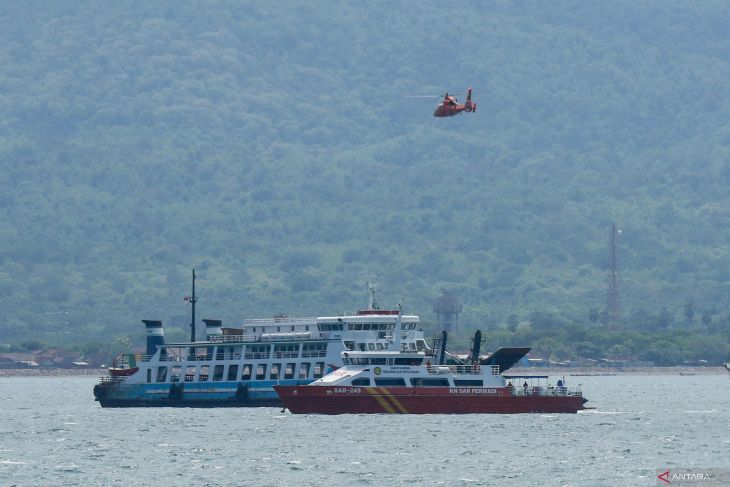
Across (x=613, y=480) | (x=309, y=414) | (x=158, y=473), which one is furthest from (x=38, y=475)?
(x=309, y=414)

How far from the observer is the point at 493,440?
461ft

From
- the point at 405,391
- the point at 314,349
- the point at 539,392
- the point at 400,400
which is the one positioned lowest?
the point at 400,400

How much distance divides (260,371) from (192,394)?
7329mm

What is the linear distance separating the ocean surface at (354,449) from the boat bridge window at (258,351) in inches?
334

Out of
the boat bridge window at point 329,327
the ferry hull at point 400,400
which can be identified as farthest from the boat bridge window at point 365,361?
the boat bridge window at point 329,327

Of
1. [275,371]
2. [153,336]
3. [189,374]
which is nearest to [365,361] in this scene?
[275,371]

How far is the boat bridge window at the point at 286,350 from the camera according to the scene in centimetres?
18212

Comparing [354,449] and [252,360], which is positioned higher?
[252,360]

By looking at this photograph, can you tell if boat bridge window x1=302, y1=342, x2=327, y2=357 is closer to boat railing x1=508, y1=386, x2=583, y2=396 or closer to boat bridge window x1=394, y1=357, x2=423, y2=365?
boat bridge window x1=394, y1=357, x2=423, y2=365

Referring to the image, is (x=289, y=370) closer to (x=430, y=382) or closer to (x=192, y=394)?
(x=192, y=394)

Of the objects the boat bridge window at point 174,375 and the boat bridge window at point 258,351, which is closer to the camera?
the boat bridge window at point 258,351

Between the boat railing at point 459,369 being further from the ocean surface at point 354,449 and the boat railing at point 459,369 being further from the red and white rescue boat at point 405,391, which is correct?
the ocean surface at point 354,449

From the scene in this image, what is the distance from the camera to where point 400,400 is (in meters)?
164

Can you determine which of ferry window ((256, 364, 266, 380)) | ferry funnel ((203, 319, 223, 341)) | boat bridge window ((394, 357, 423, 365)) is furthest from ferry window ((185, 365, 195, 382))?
boat bridge window ((394, 357, 423, 365))
